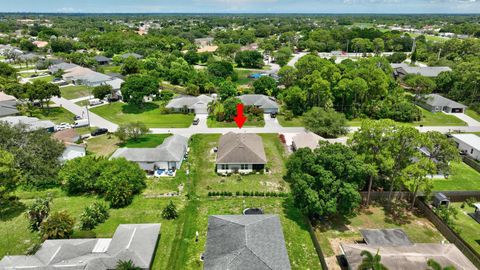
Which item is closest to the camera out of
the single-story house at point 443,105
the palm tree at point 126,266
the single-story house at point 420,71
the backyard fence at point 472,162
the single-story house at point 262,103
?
the palm tree at point 126,266

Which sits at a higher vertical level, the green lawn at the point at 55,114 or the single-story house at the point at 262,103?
the single-story house at the point at 262,103

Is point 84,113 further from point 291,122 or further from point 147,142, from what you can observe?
point 291,122

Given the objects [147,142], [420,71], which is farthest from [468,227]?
[420,71]

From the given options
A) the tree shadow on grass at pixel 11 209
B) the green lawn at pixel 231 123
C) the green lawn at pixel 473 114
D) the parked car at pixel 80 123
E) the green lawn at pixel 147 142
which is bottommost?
the tree shadow on grass at pixel 11 209

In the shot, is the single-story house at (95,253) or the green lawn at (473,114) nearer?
the single-story house at (95,253)

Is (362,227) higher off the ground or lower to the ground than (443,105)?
lower

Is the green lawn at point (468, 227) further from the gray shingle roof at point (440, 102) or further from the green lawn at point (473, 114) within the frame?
the gray shingle roof at point (440, 102)

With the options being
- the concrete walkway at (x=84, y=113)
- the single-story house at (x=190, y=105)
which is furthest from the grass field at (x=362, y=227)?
the concrete walkway at (x=84, y=113)
